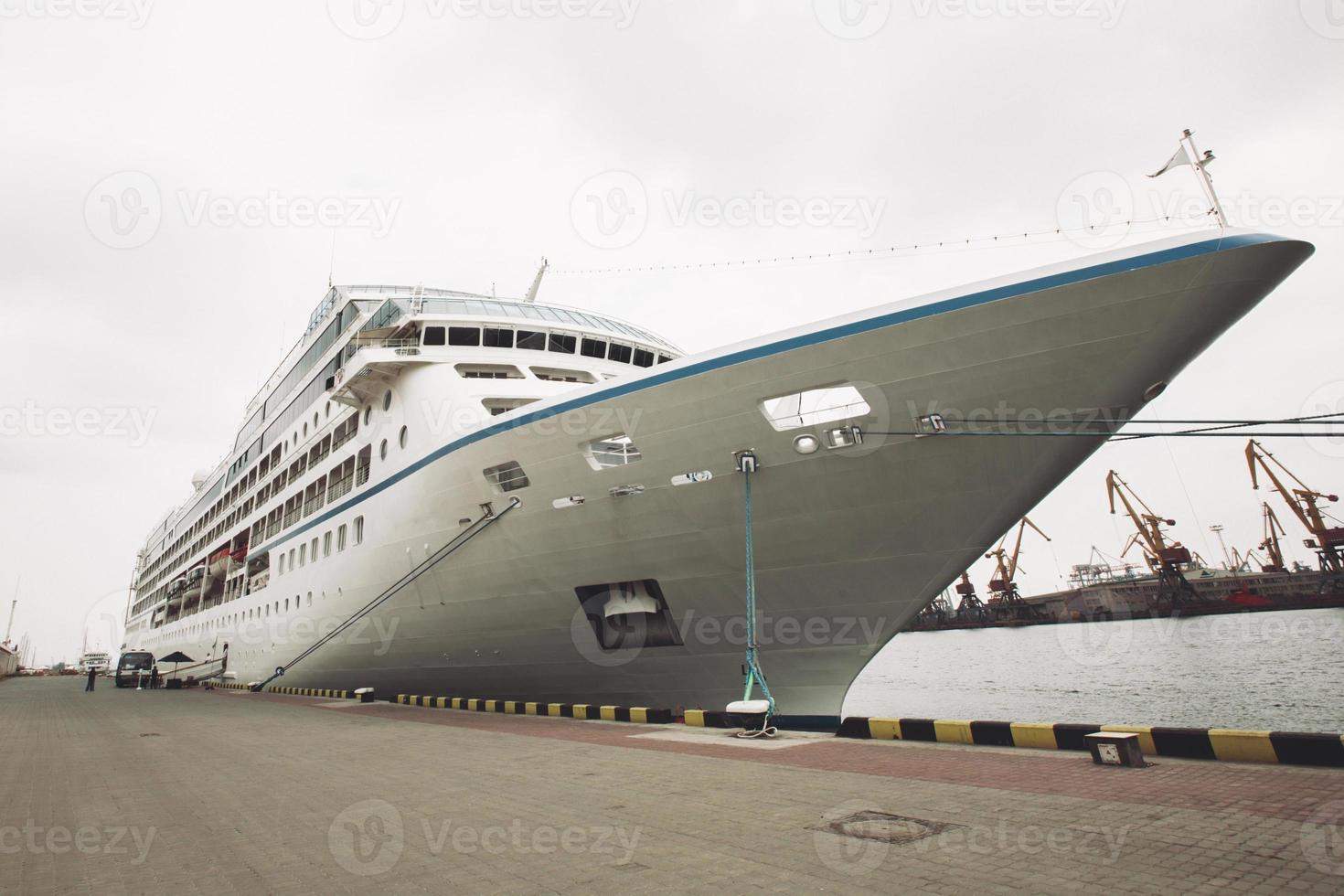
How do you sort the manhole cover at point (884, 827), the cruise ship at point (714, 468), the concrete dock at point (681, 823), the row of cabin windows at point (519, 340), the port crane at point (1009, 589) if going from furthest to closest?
the port crane at point (1009, 589), the row of cabin windows at point (519, 340), the cruise ship at point (714, 468), the manhole cover at point (884, 827), the concrete dock at point (681, 823)

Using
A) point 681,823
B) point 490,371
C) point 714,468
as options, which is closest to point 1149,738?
point 681,823

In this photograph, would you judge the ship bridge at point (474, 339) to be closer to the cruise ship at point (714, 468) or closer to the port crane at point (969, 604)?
the cruise ship at point (714, 468)

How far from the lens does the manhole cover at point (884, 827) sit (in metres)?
3.91

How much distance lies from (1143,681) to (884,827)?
1054 inches

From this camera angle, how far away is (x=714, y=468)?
29.7ft

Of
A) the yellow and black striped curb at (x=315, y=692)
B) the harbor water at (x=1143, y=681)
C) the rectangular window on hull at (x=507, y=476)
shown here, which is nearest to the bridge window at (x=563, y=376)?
the rectangular window on hull at (x=507, y=476)

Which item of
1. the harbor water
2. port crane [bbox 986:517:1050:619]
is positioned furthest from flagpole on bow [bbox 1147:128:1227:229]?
port crane [bbox 986:517:1050:619]

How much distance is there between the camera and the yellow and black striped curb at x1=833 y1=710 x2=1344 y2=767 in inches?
192

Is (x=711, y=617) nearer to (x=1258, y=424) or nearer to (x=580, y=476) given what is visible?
(x=580, y=476)

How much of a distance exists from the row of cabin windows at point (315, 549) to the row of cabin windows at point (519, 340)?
4370 mm

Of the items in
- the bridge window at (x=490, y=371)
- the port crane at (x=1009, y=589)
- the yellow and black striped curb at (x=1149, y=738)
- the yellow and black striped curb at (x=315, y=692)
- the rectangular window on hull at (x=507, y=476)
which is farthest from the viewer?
the port crane at (x=1009, y=589)

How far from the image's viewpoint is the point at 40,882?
153 inches

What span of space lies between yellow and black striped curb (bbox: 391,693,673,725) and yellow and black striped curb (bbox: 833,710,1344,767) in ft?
10.3

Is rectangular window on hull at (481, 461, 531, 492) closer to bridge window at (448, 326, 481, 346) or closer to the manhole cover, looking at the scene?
bridge window at (448, 326, 481, 346)
